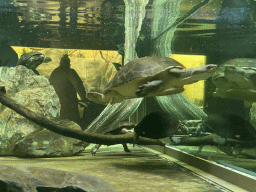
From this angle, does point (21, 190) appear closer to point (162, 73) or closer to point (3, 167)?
point (3, 167)

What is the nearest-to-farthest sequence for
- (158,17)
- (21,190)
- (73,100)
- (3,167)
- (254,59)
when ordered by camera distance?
(21,190)
(3,167)
(254,59)
(158,17)
(73,100)

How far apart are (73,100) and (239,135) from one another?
447 centimetres

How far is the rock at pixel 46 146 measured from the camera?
4.21 m

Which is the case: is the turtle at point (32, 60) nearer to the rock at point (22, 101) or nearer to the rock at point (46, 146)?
the rock at point (22, 101)

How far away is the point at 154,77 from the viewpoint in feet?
9.49

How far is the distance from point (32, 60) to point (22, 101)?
3.47 ft

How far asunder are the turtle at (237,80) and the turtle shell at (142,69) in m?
0.57

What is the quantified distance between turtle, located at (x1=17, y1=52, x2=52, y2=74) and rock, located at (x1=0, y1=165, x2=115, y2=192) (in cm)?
451

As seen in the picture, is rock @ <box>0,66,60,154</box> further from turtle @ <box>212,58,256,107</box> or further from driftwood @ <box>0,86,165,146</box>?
turtle @ <box>212,58,256,107</box>

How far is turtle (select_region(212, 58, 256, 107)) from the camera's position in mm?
2096

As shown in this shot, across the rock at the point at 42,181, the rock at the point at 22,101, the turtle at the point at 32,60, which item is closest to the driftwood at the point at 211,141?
the rock at the point at 42,181

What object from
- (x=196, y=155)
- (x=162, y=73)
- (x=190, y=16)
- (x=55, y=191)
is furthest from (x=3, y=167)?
(x=190, y=16)

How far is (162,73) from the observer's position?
2852 millimetres

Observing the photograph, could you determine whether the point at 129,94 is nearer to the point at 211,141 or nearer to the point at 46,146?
the point at 211,141
